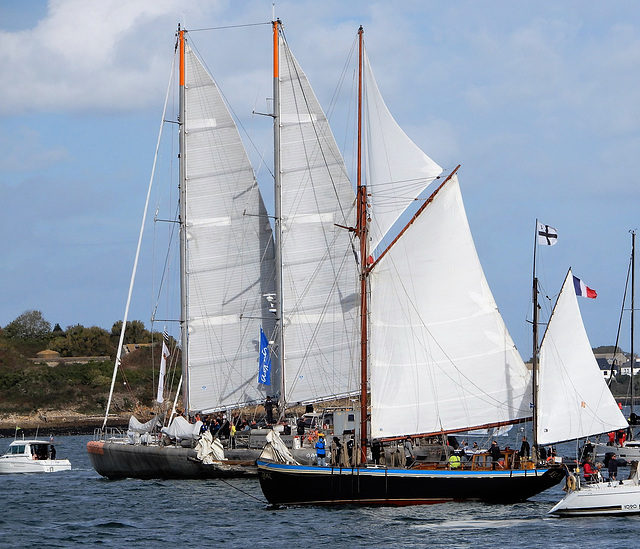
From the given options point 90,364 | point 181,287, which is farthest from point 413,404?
point 90,364

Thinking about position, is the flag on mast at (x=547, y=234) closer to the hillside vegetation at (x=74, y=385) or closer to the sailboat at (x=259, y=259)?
the sailboat at (x=259, y=259)

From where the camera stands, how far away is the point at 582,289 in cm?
5294

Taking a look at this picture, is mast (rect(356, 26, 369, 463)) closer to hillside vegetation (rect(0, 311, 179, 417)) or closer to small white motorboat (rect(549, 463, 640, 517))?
small white motorboat (rect(549, 463, 640, 517))

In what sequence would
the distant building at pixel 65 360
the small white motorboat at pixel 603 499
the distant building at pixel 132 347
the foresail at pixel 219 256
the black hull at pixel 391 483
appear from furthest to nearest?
the distant building at pixel 132 347 → the distant building at pixel 65 360 → the foresail at pixel 219 256 → the black hull at pixel 391 483 → the small white motorboat at pixel 603 499

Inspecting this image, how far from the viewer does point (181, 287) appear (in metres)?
70.4

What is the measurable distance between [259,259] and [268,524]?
2741cm

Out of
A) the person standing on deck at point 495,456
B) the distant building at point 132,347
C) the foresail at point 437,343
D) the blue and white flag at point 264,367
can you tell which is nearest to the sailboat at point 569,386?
the foresail at point 437,343

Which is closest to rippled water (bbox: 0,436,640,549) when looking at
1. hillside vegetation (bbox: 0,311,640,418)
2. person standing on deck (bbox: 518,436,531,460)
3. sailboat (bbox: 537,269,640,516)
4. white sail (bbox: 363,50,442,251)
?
person standing on deck (bbox: 518,436,531,460)

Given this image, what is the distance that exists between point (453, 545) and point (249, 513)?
11.8 metres

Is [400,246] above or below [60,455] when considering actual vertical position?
above

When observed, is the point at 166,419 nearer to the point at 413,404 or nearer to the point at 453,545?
the point at 413,404

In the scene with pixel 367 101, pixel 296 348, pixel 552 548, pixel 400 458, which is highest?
pixel 367 101

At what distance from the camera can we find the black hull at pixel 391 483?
164 feet

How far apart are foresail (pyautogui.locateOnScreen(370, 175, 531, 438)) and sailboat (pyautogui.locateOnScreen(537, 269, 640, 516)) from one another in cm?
165
